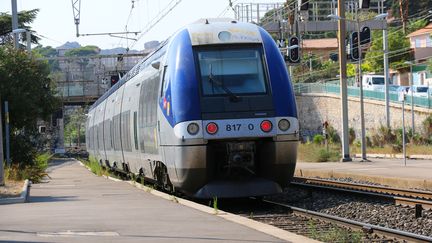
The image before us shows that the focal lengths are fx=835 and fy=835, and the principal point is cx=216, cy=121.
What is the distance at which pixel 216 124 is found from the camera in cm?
1555

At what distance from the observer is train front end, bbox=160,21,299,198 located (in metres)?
15.6

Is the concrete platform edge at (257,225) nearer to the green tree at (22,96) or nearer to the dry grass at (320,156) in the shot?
the green tree at (22,96)

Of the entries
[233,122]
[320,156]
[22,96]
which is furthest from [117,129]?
[320,156]

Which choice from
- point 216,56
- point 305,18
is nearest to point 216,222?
point 216,56

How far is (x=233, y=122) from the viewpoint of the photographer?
51.2 feet

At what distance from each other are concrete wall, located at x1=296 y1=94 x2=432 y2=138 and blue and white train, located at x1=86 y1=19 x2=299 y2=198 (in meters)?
38.4

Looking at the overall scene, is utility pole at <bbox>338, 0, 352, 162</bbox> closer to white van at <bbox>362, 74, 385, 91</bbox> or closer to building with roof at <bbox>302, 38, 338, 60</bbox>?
white van at <bbox>362, 74, 385, 91</bbox>

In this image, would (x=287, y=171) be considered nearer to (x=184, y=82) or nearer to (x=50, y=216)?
(x=184, y=82)

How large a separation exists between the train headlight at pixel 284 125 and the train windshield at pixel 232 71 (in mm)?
724

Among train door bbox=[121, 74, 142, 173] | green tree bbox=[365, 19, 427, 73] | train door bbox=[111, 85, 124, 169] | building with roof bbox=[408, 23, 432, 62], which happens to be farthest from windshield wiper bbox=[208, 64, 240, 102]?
building with roof bbox=[408, 23, 432, 62]

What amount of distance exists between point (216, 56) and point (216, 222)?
4749 millimetres

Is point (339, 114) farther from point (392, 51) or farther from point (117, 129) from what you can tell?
point (117, 129)

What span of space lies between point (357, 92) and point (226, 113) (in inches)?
1848

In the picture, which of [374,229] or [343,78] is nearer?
[374,229]
